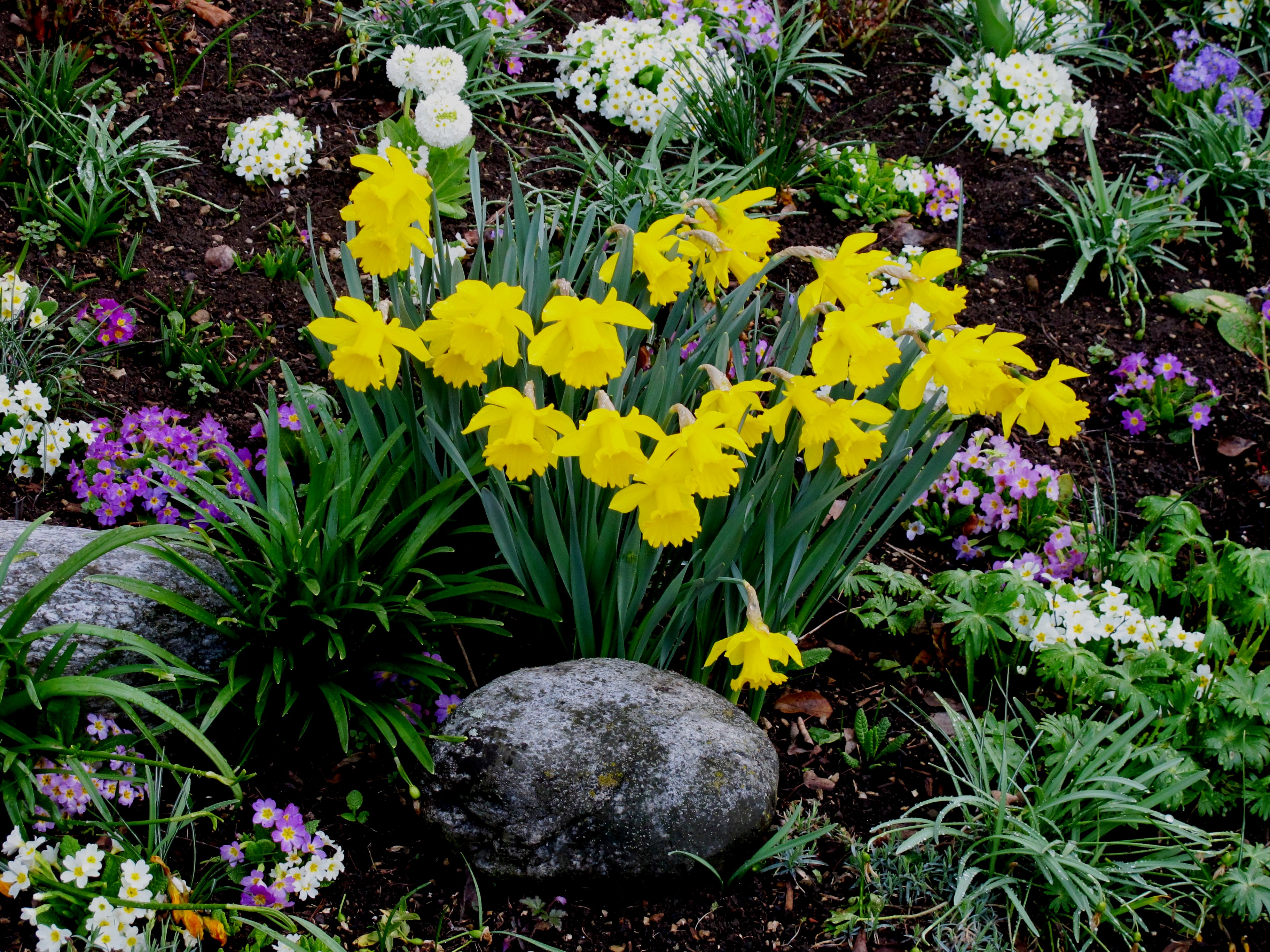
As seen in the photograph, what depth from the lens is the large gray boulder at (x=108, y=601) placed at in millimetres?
2275

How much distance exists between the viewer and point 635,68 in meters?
4.26

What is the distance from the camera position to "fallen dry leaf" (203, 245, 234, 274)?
353 cm

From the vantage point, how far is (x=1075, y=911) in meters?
2.17

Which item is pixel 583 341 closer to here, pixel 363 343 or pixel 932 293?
pixel 363 343

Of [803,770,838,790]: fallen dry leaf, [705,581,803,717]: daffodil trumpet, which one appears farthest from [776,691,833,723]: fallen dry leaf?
[705,581,803,717]: daffodil trumpet

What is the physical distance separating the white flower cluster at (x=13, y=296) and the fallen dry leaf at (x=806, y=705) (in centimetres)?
236

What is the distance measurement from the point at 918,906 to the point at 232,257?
A: 2.85 metres

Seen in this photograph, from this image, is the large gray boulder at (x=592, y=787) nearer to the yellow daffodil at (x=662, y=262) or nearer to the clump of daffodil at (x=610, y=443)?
the clump of daffodil at (x=610, y=443)

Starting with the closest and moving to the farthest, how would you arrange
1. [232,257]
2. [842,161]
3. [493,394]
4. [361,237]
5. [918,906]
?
[493,394]
[361,237]
[918,906]
[232,257]
[842,161]

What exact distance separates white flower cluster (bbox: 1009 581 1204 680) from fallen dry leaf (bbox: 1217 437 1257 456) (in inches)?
44.2

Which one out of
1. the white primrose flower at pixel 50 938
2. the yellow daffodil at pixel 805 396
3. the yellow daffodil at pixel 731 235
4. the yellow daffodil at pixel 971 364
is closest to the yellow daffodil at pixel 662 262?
the yellow daffodil at pixel 731 235

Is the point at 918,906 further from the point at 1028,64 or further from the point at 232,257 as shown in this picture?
the point at 1028,64

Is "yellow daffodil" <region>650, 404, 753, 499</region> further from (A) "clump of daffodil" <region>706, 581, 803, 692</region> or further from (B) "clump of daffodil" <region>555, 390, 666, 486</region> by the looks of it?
(A) "clump of daffodil" <region>706, 581, 803, 692</region>

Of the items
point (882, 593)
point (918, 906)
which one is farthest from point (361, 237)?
point (918, 906)
